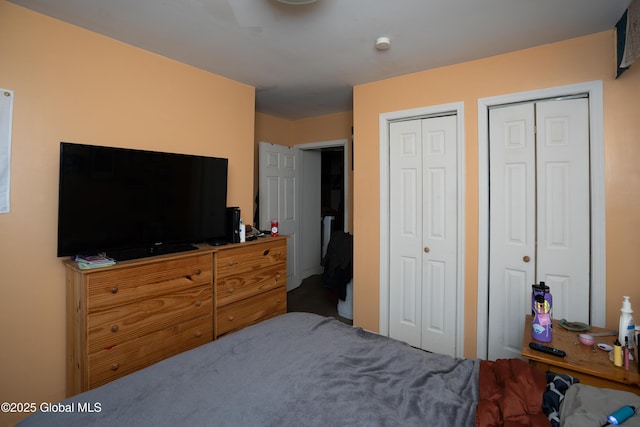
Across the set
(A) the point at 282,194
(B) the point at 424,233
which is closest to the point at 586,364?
(B) the point at 424,233

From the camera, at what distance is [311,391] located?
1130mm

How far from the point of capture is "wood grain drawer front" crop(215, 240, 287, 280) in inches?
94.0

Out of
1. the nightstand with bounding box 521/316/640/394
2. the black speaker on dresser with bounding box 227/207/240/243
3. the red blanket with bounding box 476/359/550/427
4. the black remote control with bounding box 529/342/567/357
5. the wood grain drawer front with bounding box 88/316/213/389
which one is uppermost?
the black speaker on dresser with bounding box 227/207/240/243

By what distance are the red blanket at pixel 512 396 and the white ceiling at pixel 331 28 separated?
1925 mm

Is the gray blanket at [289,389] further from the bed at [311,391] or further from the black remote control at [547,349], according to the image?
the black remote control at [547,349]

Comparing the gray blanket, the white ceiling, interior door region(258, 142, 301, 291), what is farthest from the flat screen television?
interior door region(258, 142, 301, 291)

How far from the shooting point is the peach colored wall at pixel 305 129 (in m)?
4.10

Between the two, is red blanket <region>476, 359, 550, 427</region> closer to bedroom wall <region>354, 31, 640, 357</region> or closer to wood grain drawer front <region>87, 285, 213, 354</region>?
bedroom wall <region>354, 31, 640, 357</region>

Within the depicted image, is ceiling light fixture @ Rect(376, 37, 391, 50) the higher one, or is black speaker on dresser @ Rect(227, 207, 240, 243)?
ceiling light fixture @ Rect(376, 37, 391, 50)

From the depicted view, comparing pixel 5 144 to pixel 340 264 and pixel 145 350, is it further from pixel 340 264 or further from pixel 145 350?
pixel 340 264

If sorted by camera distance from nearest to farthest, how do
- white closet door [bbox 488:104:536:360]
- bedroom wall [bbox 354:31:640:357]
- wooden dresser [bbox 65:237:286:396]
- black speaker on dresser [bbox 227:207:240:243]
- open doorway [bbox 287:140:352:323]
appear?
wooden dresser [bbox 65:237:286:396], bedroom wall [bbox 354:31:640:357], white closet door [bbox 488:104:536:360], black speaker on dresser [bbox 227:207:240:243], open doorway [bbox 287:140:352:323]

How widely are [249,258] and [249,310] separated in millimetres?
451

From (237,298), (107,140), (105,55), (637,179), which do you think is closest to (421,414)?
(237,298)

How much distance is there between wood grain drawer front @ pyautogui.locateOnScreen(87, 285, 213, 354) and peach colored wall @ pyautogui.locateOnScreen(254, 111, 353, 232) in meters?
2.11
